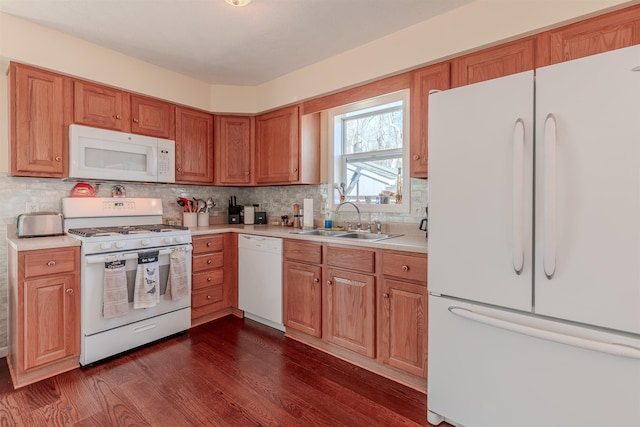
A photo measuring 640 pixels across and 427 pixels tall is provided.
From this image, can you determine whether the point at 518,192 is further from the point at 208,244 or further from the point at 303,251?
the point at 208,244

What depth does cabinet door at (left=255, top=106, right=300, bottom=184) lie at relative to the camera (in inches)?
124

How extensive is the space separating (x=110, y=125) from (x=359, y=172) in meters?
2.26

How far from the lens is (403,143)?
2.70 m

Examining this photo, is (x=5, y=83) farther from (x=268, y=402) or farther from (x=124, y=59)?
(x=268, y=402)

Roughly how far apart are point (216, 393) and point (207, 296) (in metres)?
1.23

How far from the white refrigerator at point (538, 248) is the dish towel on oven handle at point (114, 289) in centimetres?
214

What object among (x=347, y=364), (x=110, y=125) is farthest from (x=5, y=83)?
(x=347, y=364)

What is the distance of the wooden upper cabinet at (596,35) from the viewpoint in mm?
1547

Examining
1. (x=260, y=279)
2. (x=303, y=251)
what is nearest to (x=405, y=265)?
(x=303, y=251)

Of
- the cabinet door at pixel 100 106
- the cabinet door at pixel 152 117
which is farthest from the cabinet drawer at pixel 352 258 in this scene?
the cabinet door at pixel 100 106

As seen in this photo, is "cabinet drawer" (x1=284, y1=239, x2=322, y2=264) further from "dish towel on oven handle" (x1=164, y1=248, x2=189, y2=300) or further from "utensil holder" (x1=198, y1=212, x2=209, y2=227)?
"utensil holder" (x1=198, y1=212, x2=209, y2=227)

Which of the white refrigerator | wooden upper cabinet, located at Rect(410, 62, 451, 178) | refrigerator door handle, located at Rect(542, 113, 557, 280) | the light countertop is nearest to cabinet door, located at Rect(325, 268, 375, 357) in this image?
the light countertop

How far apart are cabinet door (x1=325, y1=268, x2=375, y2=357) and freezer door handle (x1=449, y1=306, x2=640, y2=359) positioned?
0.71m

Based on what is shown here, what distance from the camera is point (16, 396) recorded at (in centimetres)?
188
